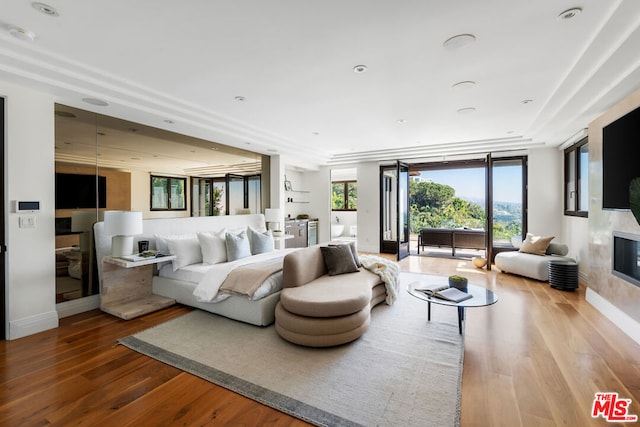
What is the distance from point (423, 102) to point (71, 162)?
14.3 feet

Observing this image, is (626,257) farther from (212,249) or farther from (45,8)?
(45,8)

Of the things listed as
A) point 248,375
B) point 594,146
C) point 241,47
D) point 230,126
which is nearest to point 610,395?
point 248,375

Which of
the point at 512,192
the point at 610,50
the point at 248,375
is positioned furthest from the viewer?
the point at 512,192

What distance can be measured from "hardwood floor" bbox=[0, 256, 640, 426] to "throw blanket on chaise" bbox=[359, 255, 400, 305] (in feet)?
3.19

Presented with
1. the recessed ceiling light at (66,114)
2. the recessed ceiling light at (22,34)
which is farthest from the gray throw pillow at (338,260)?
the recessed ceiling light at (66,114)

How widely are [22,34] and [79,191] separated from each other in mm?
1808

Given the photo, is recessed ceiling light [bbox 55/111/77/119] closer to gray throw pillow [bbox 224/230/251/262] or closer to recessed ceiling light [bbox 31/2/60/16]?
recessed ceiling light [bbox 31/2/60/16]

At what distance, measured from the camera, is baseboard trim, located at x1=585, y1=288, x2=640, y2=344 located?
9.39 feet

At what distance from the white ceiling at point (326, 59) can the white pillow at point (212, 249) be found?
1.71 meters

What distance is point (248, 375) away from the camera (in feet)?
7.39

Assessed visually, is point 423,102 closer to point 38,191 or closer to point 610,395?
point 610,395

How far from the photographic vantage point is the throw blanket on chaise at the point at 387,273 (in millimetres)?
3752

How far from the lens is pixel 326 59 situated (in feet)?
8.86

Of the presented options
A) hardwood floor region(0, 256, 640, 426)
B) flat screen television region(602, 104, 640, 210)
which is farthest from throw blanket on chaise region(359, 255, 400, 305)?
flat screen television region(602, 104, 640, 210)
